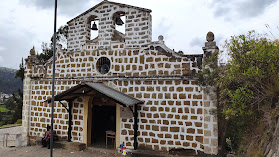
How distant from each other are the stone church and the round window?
0.16 ft

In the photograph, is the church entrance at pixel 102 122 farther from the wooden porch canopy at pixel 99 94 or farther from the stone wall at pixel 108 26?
the stone wall at pixel 108 26

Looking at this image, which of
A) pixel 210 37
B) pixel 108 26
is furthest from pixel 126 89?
pixel 210 37

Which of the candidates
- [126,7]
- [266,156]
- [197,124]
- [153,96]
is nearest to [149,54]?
[153,96]

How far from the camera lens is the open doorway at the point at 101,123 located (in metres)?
10.2

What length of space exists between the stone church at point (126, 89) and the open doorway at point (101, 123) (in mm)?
157

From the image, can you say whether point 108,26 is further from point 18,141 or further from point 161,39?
point 18,141

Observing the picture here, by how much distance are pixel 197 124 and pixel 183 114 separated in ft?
2.12

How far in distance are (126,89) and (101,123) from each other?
3.90 metres

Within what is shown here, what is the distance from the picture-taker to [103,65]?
32.0 feet

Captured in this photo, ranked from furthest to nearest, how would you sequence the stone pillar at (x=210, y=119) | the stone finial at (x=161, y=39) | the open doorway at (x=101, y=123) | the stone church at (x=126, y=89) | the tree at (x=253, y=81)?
1. the open doorway at (x=101, y=123)
2. the stone finial at (x=161, y=39)
3. the stone church at (x=126, y=89)
4. the stone pillar at (x=210, y=119)
5. the tree at (x=253, y=81)

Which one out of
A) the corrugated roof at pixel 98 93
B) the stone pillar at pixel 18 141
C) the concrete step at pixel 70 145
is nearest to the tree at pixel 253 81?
the corrugated roof at pixel 98 93

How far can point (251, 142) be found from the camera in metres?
6.00

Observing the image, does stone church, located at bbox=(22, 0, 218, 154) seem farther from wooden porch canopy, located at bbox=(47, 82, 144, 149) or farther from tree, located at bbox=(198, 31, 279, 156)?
tree, located at bbox=(198, 31, 279, 156)

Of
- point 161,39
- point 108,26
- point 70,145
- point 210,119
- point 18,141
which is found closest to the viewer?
point 210,119
